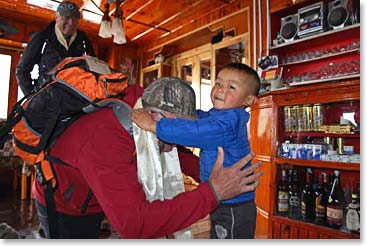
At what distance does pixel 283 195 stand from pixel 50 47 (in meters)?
1.46

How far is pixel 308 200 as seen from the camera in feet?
5.02

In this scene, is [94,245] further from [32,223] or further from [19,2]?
[19,2]

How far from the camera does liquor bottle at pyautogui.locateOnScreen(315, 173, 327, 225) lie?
4.72ft

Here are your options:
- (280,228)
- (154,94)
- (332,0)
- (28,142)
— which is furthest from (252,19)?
(28,142)

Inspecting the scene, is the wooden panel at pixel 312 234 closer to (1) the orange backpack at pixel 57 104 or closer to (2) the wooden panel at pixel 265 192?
(2) the wooden panel at pixel 265 192

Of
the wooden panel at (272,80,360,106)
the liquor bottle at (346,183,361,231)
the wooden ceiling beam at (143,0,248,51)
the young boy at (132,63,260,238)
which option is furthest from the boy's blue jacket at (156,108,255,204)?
the wooden ceiling beam at (143,0,248,51)

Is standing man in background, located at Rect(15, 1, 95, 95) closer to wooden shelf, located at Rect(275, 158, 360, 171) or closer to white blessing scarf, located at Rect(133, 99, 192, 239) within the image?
Result: white blessing scarf, located at Rect(133, 99, 192, 239)

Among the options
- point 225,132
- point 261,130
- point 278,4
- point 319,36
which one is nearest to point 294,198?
point 261,130

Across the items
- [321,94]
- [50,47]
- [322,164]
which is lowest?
[322,164]

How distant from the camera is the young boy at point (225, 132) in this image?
0.68m

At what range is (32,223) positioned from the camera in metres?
1.84

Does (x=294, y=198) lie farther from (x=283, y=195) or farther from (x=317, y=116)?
(x=317, y=116)

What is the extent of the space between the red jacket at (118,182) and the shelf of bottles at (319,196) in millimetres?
975

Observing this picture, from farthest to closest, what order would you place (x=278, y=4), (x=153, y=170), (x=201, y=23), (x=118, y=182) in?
(x=201, y=23) → (x=278, y=4) → (x=153, y=170) → (x=118, y=182)
